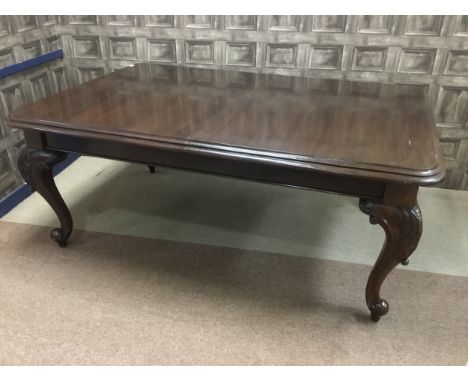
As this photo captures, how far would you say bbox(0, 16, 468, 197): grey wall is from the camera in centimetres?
179

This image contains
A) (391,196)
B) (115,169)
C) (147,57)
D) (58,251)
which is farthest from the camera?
(115,169)

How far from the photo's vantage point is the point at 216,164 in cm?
122

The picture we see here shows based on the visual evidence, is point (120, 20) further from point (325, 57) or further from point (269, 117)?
point (269, 117)

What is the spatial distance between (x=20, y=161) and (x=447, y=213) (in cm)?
188

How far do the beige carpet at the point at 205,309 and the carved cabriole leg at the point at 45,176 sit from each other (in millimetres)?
101

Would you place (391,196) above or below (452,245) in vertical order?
above

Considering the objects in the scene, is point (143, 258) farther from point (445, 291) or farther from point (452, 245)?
point (452, 245)

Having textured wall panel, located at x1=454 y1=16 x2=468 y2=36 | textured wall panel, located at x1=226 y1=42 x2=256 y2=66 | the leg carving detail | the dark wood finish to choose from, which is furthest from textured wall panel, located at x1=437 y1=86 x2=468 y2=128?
the leg carving detail

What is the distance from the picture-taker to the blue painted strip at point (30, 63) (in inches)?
72.7

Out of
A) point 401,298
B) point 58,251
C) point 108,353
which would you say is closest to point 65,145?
point 58,251

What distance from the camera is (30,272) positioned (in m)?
→ 1.55

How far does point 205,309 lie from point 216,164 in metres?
0.53

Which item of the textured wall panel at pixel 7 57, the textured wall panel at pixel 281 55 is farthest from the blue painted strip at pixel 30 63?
the textured wall panel at pixel 281 55
